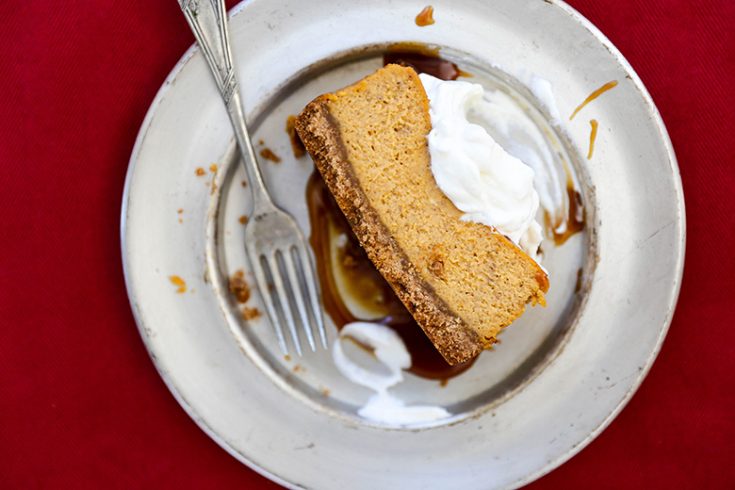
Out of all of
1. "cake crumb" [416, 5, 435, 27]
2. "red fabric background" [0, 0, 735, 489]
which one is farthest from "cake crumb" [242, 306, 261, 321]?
"cake crumb" [416, 5, 435, 27]

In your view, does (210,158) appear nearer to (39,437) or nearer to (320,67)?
(320,67)

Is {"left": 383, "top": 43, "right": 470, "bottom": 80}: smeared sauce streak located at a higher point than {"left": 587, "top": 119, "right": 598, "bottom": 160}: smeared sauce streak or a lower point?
higher

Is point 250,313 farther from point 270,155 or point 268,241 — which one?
point 270,155

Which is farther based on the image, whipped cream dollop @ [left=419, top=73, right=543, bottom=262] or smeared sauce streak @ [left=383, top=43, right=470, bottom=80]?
smeared sauce streak @ [left=383, top=43, right=470, bottom=80]

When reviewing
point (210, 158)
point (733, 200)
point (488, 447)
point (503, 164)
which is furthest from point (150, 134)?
point (733, 200)

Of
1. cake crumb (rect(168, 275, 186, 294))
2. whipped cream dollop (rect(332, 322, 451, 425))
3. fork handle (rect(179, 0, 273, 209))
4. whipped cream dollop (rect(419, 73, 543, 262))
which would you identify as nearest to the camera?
whipped cream dollop (rect(419, 73, 543, 262))

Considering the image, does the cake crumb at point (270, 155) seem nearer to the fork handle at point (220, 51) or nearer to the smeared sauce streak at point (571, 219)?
the fork handle at point (220, 51)

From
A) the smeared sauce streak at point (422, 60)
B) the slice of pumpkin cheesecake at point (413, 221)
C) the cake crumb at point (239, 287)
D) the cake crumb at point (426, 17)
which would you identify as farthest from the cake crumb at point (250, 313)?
the cake crumb at point (426, 17)

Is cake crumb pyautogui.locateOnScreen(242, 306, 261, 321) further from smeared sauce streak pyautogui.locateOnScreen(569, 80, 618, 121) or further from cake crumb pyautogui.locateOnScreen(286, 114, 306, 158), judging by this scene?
smeared sauce streak pyautogui.locateOnScreen(569, 80, 618, 121)
